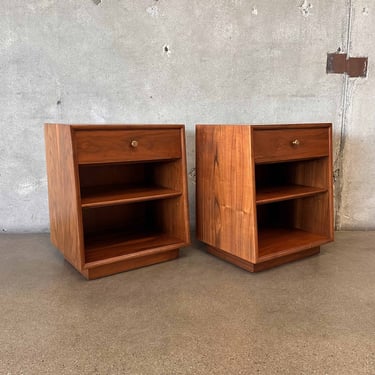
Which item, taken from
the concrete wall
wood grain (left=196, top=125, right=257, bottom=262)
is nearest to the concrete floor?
wood grain (left=196, top=125, right=257, bottom=262)

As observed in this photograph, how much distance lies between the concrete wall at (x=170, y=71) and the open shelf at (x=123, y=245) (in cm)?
42

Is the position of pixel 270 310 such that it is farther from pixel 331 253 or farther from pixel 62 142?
pixel 62 142

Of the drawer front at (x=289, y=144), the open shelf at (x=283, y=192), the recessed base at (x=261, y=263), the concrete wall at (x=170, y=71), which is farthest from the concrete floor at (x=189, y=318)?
the concrete wall at (x=170, y=71)

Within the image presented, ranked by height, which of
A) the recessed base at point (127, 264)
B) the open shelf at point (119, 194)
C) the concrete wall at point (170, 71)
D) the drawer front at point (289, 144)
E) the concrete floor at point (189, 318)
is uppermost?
the concrete wall at point (170, 71)

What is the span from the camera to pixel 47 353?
1101 millimetres

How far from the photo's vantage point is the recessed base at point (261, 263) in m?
1.69

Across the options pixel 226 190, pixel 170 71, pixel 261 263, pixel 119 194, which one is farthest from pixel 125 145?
pixel 261 263

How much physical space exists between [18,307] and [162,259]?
26.6 inches

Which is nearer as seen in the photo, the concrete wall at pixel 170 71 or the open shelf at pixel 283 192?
the open shelf at pixel 283 192

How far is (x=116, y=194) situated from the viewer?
1.71 meters

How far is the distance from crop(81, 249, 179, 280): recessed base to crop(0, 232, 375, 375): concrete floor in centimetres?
3

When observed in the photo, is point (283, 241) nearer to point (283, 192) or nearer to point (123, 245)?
point (283, 192)

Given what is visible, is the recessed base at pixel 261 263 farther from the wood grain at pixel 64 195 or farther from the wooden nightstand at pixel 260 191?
the wood grain at pixel 64 195

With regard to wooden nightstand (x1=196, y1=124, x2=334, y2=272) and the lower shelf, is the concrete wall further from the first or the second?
the lower shelf
